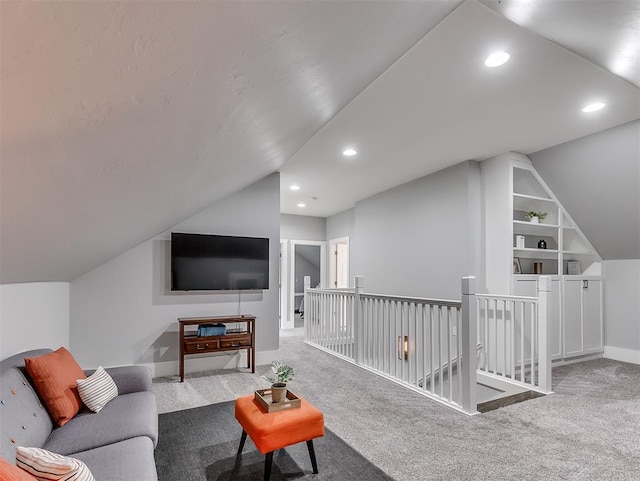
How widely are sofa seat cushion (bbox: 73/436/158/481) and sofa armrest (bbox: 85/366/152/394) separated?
34.1 inches

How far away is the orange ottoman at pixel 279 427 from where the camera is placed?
201 cm

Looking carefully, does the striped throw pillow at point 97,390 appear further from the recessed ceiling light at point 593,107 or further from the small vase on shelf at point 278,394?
the recessed ceiling light at point 593,107

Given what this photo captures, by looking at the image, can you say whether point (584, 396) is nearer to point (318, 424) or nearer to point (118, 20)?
point (318, 424)

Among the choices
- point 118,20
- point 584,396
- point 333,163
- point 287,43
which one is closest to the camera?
point 118,20

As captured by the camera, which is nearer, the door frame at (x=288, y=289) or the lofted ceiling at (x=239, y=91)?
the lofted ceiling at (x=239, y=91)

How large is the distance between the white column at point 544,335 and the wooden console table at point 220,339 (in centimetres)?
323

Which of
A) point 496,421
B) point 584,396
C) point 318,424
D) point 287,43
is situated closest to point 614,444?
point 496,421

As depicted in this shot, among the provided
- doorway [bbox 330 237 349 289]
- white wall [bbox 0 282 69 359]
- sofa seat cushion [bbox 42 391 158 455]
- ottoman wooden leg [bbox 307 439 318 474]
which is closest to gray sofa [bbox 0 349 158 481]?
sofa seat cushion [bbox 42 391 158 455]

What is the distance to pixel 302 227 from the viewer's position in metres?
8.41

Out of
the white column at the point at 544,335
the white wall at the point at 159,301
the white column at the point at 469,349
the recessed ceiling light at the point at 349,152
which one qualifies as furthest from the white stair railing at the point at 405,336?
the recessed ceiling light at the point at 349,152

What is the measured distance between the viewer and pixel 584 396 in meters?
3.61

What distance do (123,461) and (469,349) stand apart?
2735mm

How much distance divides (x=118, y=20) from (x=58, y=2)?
4.9 inches

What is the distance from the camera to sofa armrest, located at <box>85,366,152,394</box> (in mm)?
2670
